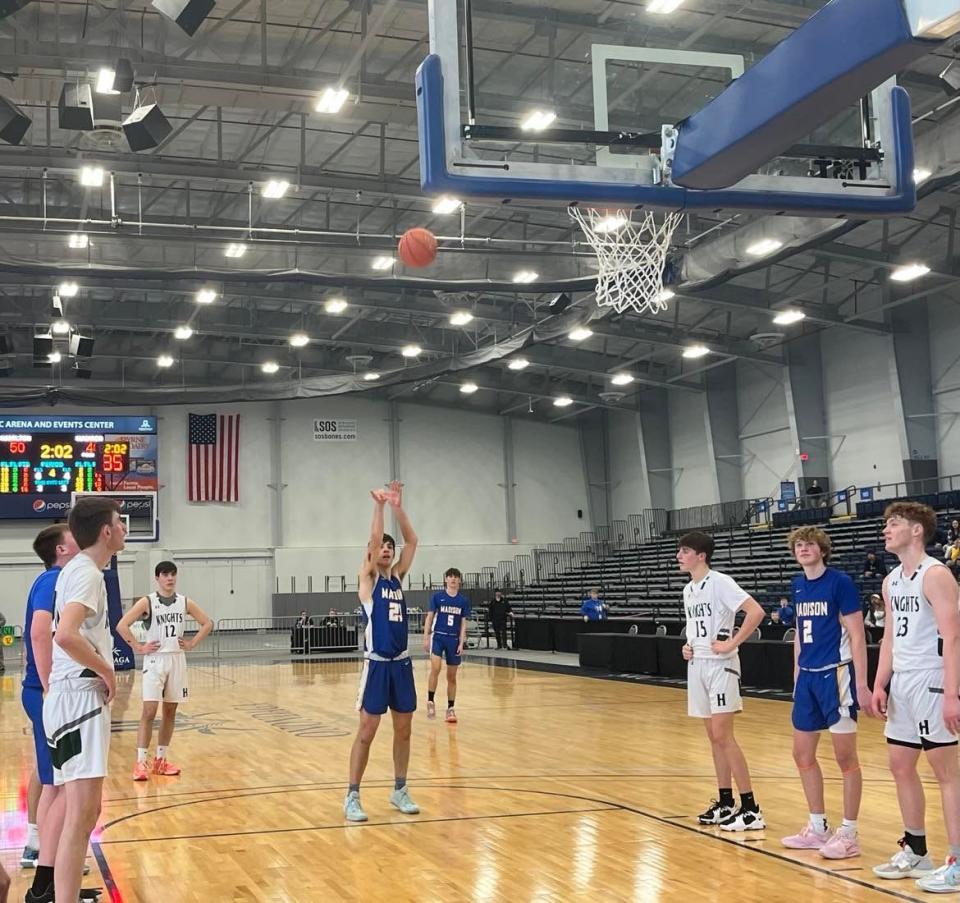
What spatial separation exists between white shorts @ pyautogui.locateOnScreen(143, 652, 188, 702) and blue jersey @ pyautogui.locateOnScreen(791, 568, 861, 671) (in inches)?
203

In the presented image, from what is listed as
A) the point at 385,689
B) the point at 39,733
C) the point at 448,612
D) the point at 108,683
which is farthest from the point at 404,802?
the point at 448,612

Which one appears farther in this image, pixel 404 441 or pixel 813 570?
pixel 404 441

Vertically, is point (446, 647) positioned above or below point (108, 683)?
below

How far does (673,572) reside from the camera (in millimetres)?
29312

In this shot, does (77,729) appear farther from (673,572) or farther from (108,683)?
(673,572)

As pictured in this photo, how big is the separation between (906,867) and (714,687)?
1513 millimetres

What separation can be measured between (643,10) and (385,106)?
8845 mm

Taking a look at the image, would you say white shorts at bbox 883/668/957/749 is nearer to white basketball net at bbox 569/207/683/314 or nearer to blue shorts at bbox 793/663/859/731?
blue shorts at bbox 793/663/859/731

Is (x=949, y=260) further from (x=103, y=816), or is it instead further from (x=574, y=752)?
(x=103, y=816)

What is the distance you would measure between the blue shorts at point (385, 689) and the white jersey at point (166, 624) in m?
2.54

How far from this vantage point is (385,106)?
1514 cm

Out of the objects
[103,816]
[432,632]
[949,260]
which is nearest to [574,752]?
[432,632]

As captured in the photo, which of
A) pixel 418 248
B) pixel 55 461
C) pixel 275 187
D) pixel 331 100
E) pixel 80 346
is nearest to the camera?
pixel 418 248

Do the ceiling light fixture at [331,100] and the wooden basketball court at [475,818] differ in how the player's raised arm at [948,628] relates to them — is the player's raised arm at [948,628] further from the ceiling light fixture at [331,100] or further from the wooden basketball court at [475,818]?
the ceiling light fixture at [331,100]
